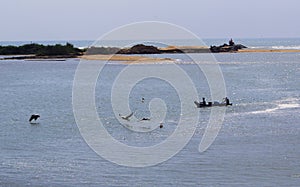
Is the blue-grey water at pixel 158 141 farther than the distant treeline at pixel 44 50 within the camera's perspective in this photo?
No

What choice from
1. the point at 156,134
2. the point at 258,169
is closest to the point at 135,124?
the point at 156,134

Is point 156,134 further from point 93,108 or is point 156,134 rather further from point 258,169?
point 93,108

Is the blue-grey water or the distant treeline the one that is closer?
the blue-grey water

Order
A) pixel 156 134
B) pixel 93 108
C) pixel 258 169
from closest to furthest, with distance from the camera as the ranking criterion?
pixel 258 169, pixel 156 134, pixel 93 108

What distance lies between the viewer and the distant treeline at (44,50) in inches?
5236

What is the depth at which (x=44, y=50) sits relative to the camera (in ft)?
450

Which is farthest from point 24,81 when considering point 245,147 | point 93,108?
point 245,147

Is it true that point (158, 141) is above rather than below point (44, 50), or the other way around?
below

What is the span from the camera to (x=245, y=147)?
85.5 feet

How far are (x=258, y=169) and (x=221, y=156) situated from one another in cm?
240

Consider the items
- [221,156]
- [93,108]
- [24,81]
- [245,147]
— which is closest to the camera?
[221,156]

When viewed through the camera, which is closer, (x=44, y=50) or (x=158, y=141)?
(x=158, y=141)

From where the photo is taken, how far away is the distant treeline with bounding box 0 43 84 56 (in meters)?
133

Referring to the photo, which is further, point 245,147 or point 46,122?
point 46,122
